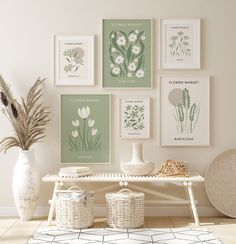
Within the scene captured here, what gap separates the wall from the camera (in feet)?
14.8

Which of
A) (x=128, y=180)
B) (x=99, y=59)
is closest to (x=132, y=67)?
(x=99, y=59)

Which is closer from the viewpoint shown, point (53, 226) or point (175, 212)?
point (53, 226)

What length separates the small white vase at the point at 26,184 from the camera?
4.25 meters

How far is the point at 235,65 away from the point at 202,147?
874 millimetres

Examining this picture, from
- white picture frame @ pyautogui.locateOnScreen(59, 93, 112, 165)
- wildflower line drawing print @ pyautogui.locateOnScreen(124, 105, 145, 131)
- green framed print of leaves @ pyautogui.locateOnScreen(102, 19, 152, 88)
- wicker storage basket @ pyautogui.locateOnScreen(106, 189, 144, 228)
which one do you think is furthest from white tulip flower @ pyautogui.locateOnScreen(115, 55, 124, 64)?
wicker storage basket @ pyautogui.locateOnScreen(106, 189, 144, 228)

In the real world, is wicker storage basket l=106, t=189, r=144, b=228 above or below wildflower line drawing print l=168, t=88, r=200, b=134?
below

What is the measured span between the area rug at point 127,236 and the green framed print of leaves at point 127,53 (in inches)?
57.4

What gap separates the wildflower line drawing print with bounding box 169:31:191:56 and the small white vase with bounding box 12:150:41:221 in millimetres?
1711

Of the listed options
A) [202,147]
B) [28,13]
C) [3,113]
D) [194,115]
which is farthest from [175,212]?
[28,13]

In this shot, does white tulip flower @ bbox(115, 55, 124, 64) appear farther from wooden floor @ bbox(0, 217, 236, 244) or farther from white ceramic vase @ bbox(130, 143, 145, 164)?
wooden floor @ bbox(0, 217, 236, 244)

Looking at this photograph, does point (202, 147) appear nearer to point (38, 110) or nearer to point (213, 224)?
point (213, 224)

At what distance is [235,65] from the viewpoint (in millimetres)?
4520

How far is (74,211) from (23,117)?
41.2 inches

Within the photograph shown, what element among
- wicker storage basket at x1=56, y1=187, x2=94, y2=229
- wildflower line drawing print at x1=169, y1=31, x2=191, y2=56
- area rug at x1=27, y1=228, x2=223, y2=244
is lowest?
area rug at x1=27, y1=228, x2=223, y2=244
